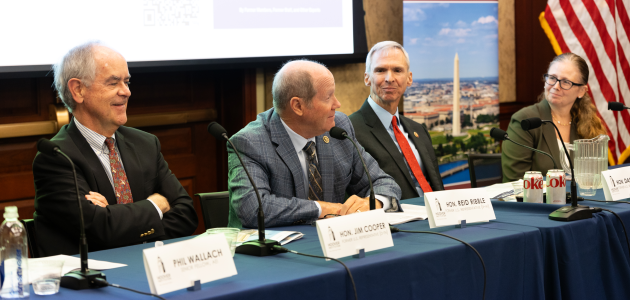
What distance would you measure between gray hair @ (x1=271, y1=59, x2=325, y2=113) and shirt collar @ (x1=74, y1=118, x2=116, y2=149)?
0.68m

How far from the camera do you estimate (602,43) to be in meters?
4.58

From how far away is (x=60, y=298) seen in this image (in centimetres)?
131

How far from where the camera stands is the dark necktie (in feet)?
8.09

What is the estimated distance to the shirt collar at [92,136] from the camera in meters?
2.21

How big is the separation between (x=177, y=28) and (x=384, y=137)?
1.32m

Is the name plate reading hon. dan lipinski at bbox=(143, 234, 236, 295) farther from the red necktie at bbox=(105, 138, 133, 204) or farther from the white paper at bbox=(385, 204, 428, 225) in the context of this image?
the red necktie at bbox=(105, 138, 133, 204)

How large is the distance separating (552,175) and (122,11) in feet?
7.41

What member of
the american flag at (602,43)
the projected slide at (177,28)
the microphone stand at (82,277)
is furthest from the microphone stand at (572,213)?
the american flag at (602,43)

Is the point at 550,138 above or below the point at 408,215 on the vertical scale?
above

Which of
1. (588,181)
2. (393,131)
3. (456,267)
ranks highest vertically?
(393,131)

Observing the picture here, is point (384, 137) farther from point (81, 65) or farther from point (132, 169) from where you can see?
point (81, 65)

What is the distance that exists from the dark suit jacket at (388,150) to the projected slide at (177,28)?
3.13 ft

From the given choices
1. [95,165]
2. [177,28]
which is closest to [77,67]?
[95,165]

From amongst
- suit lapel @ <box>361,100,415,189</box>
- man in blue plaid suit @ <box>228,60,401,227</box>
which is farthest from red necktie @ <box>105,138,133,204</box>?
suit lapel @ <box>361,100,415,189</box>
